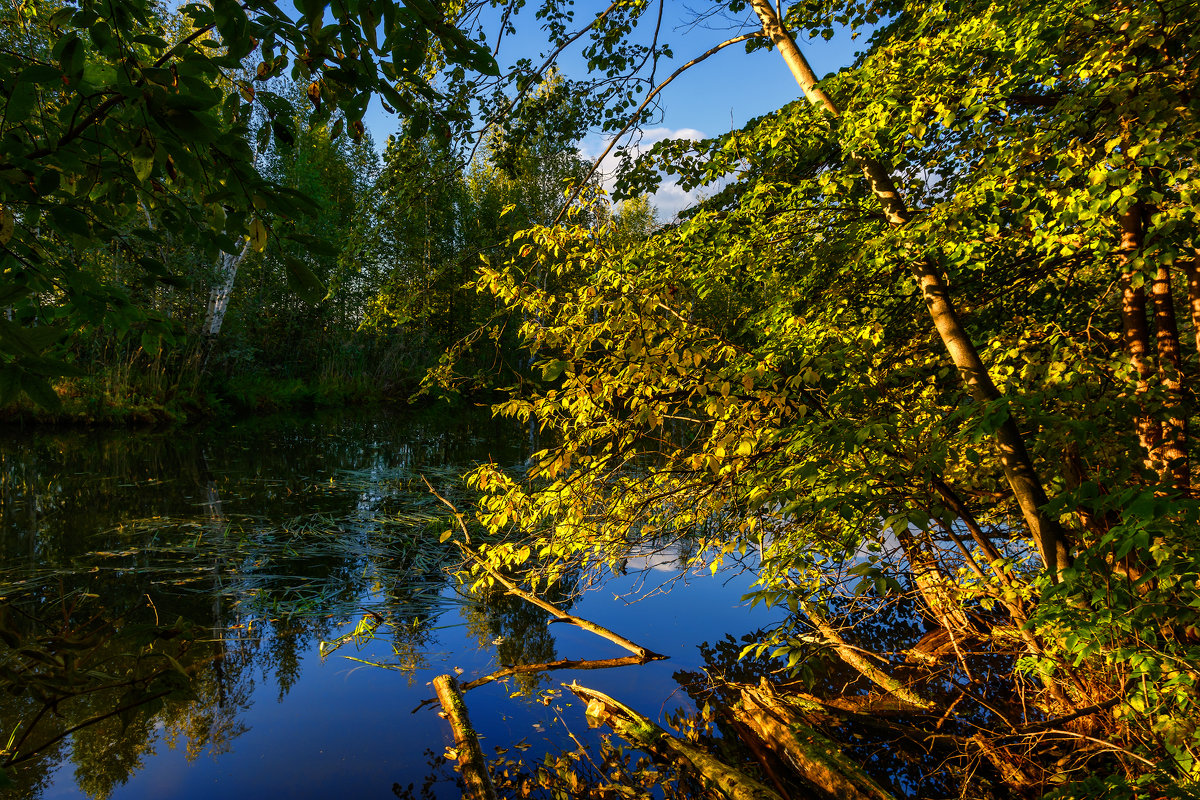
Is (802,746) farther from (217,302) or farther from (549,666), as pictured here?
(217,302)

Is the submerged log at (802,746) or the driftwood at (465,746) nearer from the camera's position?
the submerged log at (802,746)

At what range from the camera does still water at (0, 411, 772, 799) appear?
3314 mm

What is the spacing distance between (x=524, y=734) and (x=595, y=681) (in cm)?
80

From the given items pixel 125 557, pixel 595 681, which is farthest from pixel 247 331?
pixel 595 681

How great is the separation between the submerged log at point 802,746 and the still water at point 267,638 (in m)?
0.61

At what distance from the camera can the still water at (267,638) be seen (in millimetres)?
3314

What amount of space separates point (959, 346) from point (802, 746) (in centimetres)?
234

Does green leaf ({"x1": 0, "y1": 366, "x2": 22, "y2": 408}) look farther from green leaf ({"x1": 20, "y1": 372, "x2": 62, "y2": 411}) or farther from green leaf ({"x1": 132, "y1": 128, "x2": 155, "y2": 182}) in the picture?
green leaf ({"x1": 132, "y1": 128, "x2": 155, "y2": 182})

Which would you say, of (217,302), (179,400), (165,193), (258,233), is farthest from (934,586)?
(217,302)

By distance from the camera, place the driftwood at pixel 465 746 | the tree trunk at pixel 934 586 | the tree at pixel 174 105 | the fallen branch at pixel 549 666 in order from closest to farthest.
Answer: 1. the tree at pixel 174 105
2. the driftwood at pixel 465 746
3. the tree trunk at pixel 934 586
4. the fallen branch at pixel 549 666

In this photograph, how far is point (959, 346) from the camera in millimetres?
3363

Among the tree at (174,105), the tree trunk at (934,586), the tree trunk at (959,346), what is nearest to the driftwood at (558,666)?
the tree trunk at (934,586)

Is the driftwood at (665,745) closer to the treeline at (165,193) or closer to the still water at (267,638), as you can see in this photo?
the still water at (267,638)

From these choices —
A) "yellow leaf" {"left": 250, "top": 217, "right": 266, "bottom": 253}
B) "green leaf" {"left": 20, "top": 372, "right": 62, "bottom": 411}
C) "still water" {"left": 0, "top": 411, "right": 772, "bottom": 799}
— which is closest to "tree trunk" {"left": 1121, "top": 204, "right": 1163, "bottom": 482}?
"still water" {"left": 0, "top": 411, "right": 772, "bottom": 799}
